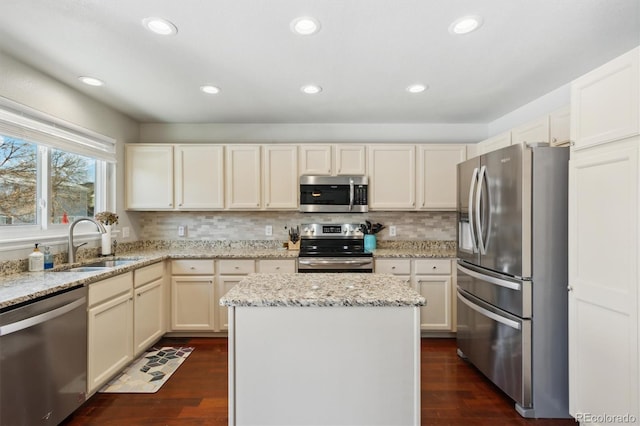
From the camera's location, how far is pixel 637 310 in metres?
1.46

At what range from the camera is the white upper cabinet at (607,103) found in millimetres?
1479

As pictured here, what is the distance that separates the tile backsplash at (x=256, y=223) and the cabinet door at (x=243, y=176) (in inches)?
12.1

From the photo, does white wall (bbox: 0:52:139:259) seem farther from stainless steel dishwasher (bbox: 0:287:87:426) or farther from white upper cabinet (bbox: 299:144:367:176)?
white upper cabinet (bbox: 299:144:367:176)

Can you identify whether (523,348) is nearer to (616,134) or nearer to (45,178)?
(616,134)

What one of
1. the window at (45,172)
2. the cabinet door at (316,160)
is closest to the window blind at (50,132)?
the window at (45,172)

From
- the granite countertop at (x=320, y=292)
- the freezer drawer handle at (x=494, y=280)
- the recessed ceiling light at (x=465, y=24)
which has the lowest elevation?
the freezer drawer handle at (x=494, y=280)

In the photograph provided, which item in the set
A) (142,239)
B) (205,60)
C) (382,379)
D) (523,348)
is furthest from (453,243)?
(142,239)

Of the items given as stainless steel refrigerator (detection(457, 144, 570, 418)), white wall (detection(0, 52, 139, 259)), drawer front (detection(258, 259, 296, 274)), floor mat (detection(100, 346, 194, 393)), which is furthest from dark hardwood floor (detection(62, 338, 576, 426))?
white wall (detection(0, 52, 139, 259))

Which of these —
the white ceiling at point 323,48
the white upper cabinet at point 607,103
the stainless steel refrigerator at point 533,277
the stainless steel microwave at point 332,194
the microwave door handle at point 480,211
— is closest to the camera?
the white upper cabinet at point 607,103

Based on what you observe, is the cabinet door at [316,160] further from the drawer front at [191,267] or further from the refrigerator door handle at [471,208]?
the refrigerator door handle at [471,208]

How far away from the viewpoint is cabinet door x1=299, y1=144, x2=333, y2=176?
353cm

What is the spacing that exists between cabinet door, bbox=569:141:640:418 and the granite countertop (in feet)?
3.32

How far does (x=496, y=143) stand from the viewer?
10.0 feet

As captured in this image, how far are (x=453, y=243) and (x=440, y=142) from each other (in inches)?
49.5
